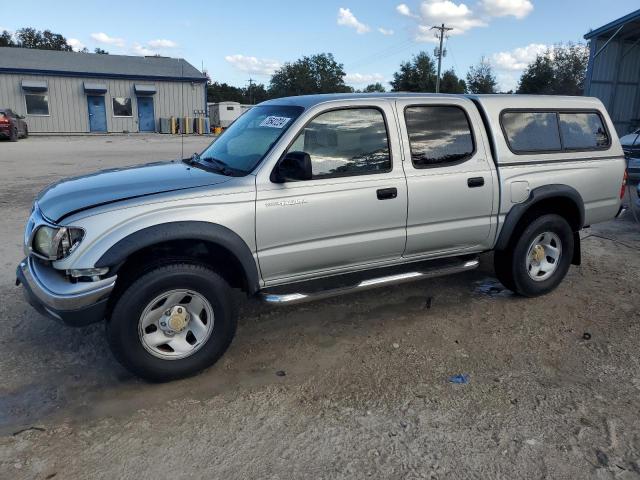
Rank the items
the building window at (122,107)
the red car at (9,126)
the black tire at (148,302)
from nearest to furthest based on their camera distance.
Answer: the black tire at (148,302)
the red car at (9,126)
the building window at (122,107)

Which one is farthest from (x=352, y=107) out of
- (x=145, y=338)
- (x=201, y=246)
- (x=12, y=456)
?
(x=12, y=456)

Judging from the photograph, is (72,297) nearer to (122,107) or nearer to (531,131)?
(531,131)

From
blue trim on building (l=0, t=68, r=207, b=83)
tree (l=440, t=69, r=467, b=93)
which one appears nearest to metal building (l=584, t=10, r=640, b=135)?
blue trim on building (l=0, t=68, r=207, b=83)

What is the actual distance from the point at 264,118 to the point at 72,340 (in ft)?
7.70

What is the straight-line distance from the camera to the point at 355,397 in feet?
11.1

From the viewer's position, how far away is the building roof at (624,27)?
15.7 meters

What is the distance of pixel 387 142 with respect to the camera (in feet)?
13.7

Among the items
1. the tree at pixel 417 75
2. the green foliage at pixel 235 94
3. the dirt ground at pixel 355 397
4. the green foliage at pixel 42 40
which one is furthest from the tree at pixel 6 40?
the dirt ground at pixel 355 397

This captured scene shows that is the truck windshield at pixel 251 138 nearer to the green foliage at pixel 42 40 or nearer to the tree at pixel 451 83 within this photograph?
the tree at pixel 451 83

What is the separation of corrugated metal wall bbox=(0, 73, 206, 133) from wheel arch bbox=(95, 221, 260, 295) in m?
32.1

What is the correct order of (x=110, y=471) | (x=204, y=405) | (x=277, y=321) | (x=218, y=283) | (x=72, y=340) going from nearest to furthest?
(x=110, y=471) < (x=204, y=405) < (x=218, y=283) < (x=72, y=340) < (x=277, y=321)

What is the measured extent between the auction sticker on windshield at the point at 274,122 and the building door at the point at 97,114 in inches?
1249

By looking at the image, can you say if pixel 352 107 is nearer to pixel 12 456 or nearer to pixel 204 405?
pixel 204 405

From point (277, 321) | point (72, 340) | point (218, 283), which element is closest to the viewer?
point (218, 283)
